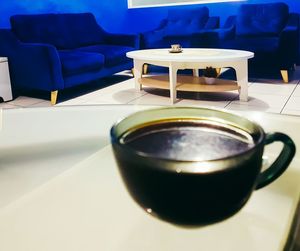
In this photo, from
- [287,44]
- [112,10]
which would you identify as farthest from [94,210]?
[112,10]

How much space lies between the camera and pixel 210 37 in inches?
177

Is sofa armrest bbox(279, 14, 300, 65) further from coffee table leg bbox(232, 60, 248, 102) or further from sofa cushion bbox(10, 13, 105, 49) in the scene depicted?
sofa cushion bbox(10, 13, 105, 49)

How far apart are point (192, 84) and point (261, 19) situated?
1868 millimetres

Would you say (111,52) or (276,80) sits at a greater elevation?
(111,52)

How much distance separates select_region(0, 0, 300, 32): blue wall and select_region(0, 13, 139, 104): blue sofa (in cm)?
34

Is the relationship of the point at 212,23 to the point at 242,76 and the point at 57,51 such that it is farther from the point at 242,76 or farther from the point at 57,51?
the point at 57,51

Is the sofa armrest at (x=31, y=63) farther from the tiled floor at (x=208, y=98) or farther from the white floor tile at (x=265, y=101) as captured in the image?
the white floor tile at (x=265, y=101)

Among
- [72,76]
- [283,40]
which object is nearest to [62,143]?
[72,76]

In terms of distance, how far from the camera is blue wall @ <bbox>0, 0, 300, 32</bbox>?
4.34m

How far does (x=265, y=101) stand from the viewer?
3318mm

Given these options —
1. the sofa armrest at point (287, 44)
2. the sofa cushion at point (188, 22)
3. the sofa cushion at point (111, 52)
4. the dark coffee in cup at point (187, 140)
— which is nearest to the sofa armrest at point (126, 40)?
the sofa cushion at point (111, 52)

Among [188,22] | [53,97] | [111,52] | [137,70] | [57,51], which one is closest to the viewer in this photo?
[53,97]

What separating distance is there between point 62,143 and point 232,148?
331mm

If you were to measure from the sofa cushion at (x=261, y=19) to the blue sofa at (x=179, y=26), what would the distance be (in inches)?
23.1
